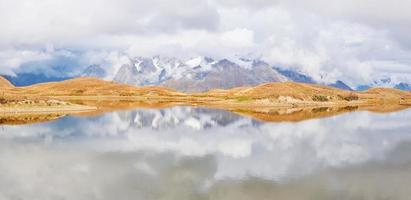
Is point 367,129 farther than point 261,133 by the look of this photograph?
Yes

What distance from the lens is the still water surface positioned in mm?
40438

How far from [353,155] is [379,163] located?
5757 mm

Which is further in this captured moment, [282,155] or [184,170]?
[282,155]

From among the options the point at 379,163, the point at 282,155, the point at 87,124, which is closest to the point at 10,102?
the point at 87,124

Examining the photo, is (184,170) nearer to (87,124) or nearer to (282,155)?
(282,155)

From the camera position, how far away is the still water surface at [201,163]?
133 ft

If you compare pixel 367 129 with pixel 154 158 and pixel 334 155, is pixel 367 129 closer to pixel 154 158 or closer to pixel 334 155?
pixel 334 155

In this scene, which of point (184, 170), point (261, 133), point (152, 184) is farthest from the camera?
point (261, 133)

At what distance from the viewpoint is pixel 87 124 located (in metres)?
97.4

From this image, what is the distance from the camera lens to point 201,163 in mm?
53375

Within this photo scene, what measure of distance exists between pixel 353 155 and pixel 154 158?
79.8 feet

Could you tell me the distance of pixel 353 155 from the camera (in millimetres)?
60344

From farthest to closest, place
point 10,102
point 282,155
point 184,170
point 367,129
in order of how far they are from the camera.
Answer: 1. point 10,102
2. point 367,129
3. point 282,155
4. point 184,170

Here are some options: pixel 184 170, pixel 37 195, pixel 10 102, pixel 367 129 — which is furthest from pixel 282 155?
pixel 10 102
